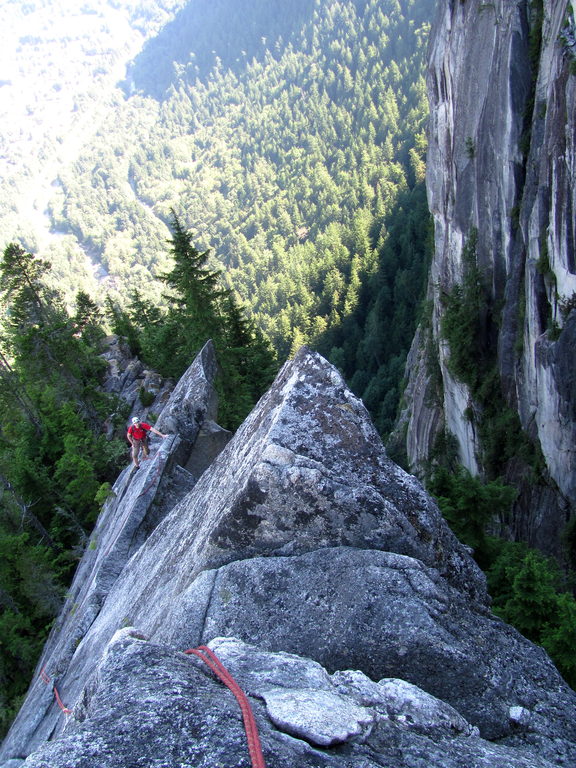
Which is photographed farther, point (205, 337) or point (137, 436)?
point (205, 337)

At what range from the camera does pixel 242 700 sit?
14.9 feet

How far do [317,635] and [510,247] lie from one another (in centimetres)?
2510

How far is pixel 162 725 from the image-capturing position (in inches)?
164

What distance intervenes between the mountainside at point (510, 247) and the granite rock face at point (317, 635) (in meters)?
15.3

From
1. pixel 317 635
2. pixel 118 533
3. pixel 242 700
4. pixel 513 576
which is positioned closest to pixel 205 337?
pixel 118 533

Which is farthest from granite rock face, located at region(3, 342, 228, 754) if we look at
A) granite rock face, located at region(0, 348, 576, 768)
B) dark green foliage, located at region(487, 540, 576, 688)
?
dark green foliage, located at region(487, 540, 576, 688)

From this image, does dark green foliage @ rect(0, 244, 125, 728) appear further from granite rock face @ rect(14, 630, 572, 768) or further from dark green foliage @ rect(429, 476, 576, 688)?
granite rock face @ rect(14, 630, 572, 768)

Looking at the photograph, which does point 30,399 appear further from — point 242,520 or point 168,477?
point 242,520

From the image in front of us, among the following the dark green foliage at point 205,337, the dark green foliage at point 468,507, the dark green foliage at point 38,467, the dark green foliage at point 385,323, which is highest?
the dark green foliage at point 385,323

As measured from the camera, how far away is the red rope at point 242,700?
3.88 m

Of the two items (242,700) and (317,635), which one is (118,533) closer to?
(317,635)

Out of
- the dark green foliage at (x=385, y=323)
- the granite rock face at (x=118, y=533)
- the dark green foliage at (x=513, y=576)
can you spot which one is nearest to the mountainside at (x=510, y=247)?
the dark green foliage at (x=513, y=576)

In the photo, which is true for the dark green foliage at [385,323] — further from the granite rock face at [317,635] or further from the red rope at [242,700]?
the red rope at [242,700]

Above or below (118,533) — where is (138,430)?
above
